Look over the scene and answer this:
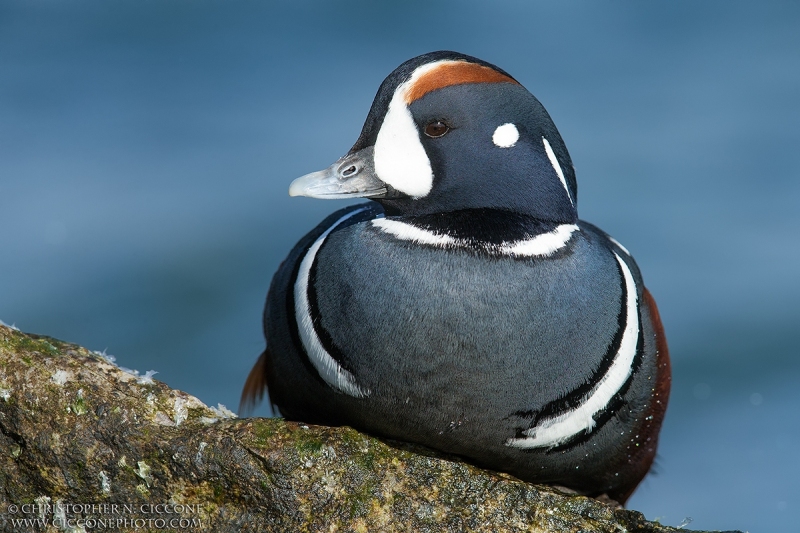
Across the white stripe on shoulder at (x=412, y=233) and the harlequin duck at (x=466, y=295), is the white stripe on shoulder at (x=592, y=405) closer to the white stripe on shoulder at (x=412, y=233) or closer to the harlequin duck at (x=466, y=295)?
the harlequin duck at (x=466, y=295)

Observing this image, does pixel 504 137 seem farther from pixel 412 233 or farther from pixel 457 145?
pixel 412 233

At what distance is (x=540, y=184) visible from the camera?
361 cm

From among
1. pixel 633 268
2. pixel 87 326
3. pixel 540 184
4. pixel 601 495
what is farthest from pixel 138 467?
pixel 87 326

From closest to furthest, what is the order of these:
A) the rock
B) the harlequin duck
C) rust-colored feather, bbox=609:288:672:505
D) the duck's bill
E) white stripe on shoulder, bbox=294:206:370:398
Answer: the rock → the harlequin duck → white stripe on shoulder, bbox=294:206:370:398 → the duck's bill → rust-colored feather, bbox=609:288:672:505

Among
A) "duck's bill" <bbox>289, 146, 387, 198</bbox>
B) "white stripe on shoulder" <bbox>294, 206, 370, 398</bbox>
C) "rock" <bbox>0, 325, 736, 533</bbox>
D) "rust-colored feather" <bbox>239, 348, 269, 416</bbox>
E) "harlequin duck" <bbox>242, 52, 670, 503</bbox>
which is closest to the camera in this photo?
"rock" <bbox>0, 325, 736, 533</bbox>

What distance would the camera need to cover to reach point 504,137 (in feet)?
11.8

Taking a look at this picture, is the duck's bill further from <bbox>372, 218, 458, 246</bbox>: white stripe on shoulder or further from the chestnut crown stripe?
the chestnut crown stripe

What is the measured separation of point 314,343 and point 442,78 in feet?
3.72

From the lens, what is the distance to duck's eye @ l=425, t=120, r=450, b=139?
3.58m

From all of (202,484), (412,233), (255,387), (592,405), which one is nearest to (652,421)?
(592,405)

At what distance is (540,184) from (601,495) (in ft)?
4.92

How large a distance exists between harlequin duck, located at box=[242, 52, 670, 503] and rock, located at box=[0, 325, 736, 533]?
12.1 inches

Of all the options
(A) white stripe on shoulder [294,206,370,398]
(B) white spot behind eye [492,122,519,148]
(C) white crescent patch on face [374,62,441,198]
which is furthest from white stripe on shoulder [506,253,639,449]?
(C) white crescent patch on face [374,62,441,198]

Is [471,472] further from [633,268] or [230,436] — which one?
[633,268]
